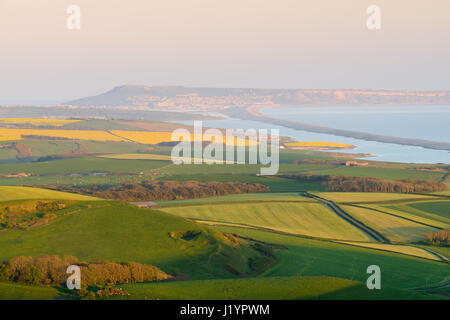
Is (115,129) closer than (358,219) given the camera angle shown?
No

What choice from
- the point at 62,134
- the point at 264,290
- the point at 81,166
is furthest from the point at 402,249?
the point at 62,134

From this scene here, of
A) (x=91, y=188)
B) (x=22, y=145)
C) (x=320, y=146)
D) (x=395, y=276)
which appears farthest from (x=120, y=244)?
(x=320, y=146)

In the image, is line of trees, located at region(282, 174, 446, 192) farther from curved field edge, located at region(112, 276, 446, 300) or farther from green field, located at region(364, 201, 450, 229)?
curved field edge, located at region(112, 276, 446, 300)

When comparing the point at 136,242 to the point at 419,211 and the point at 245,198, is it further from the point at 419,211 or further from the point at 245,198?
the point at 419,211

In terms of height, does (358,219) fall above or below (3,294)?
below

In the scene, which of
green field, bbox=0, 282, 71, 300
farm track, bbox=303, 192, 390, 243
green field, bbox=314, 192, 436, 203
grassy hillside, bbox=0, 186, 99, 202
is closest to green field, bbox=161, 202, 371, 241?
farm track, bbox=303, 192, 390, 243

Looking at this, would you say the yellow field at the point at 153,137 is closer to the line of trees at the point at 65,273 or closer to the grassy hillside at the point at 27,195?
the grassy hillside at the point at 27,195

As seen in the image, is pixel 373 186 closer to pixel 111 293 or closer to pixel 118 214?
pixel 118 214

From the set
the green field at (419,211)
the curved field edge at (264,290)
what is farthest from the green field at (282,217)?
the curved field edge at (264,290)
